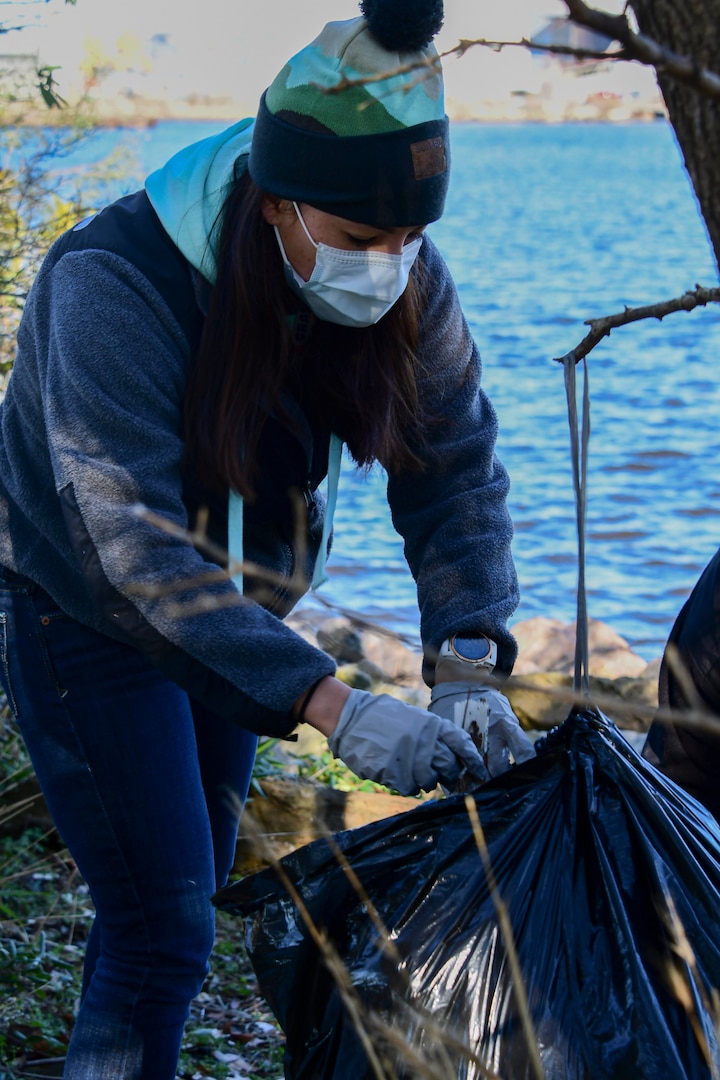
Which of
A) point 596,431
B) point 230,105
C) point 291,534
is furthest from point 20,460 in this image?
point 230,105

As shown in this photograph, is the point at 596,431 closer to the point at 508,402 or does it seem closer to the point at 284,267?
the point at 508,402

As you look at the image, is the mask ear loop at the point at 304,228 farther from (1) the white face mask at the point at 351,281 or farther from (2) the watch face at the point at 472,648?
(2) the watch face at the point at 472,648

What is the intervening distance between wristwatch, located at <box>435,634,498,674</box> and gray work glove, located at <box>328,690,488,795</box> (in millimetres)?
244

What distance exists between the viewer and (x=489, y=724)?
1836 mm

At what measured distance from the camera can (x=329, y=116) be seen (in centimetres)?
175

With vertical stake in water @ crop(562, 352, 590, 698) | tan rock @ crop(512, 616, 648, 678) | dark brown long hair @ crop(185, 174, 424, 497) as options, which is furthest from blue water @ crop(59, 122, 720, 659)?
vertical stake in water @ crop(562, 352, 590, 698)

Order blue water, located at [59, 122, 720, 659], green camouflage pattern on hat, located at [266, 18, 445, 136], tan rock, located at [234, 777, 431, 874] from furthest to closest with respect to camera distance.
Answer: blue water, located at [59, 122, 720, 659], tan rock, located at [234, 777, 431, 874], green camouflage pattern on hat, located at [266, 18, 445, 136]

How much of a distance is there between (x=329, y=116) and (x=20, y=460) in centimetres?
69

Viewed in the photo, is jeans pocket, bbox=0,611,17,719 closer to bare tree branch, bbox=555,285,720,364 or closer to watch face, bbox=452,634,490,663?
watch face, bbox=452,634,490,663

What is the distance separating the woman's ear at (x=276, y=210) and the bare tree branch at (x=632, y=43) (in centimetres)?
106

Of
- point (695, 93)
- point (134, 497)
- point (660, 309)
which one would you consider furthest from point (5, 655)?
point (695, 93)

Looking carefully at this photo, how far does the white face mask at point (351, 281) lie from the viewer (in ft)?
6.11

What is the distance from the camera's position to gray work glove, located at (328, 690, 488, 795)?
1613 mm

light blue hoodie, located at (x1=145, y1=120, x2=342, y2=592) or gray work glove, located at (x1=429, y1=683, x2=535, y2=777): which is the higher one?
light blue hoodie, located at (x1=145, y1=120, x2=342, y2=592)
